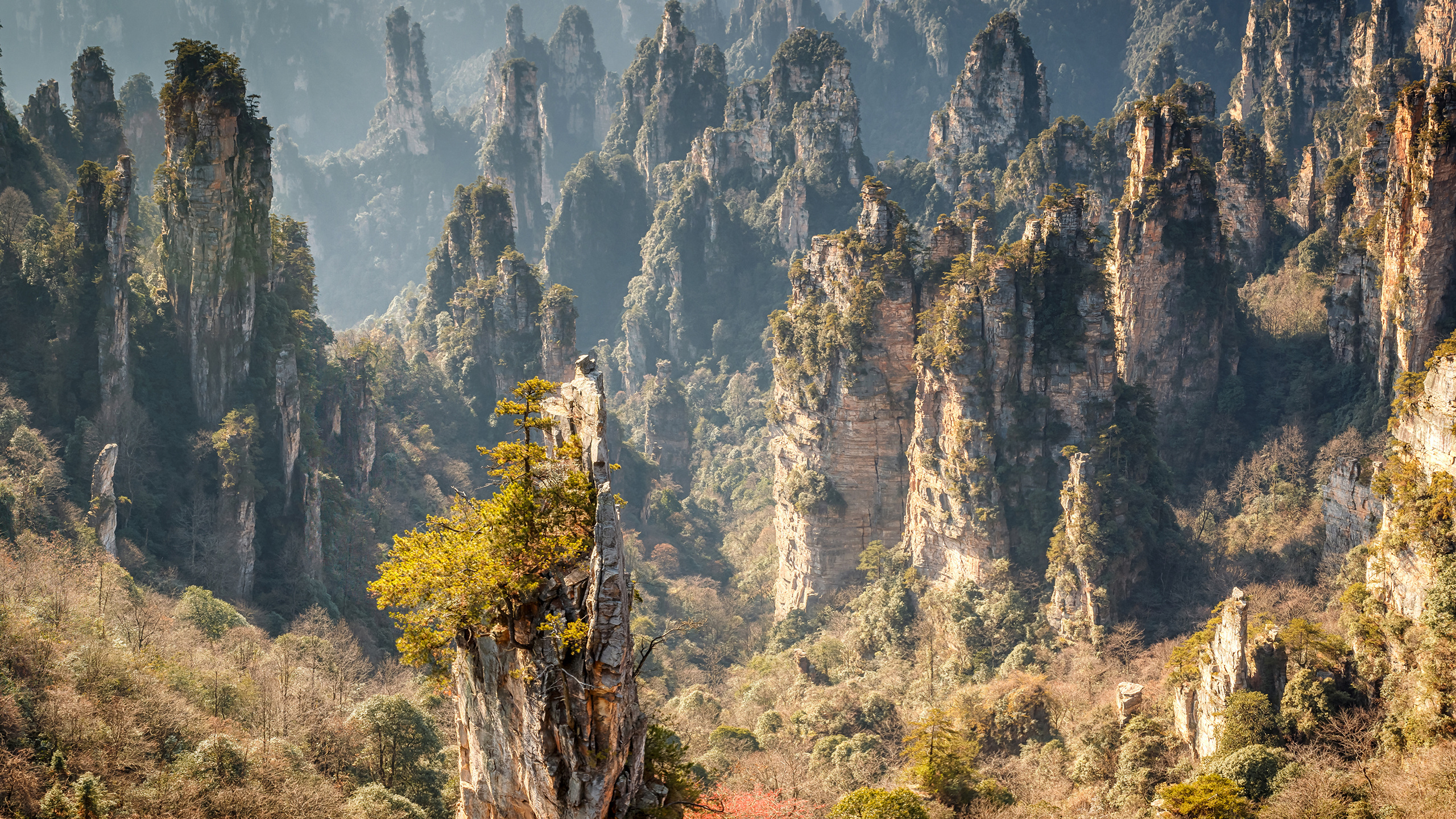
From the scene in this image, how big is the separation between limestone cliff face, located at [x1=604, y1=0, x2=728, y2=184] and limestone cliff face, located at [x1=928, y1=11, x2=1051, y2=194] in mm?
34689

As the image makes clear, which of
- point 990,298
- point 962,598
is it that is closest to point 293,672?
point 962,598

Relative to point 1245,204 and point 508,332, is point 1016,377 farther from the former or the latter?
point 508,332

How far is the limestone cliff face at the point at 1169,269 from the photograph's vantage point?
56406mm

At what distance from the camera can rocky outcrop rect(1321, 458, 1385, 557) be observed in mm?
→ 39594

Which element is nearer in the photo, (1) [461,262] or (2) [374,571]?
(2) [374,571]

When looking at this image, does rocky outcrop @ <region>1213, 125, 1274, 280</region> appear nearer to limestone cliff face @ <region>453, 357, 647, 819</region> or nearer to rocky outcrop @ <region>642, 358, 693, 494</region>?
rocky outcrop @ <region>642, 358, 693, 494</region>

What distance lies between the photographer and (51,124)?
211ft

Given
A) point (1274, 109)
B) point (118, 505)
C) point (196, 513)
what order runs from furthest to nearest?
point (1274, 109)
point (196, 513)
point (118, 505)

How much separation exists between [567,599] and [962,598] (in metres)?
36.7

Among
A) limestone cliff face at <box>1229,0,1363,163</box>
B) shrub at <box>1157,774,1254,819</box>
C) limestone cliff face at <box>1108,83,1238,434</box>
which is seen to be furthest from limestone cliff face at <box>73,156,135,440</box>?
limestone cliff face at <box>1229,0,1363,163</box>

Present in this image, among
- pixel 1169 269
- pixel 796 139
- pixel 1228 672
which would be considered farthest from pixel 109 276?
pixel 796 139

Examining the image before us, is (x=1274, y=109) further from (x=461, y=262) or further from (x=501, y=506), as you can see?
(x=501, y=506)

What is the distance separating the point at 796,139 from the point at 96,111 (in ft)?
198

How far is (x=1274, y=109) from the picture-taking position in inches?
3467
